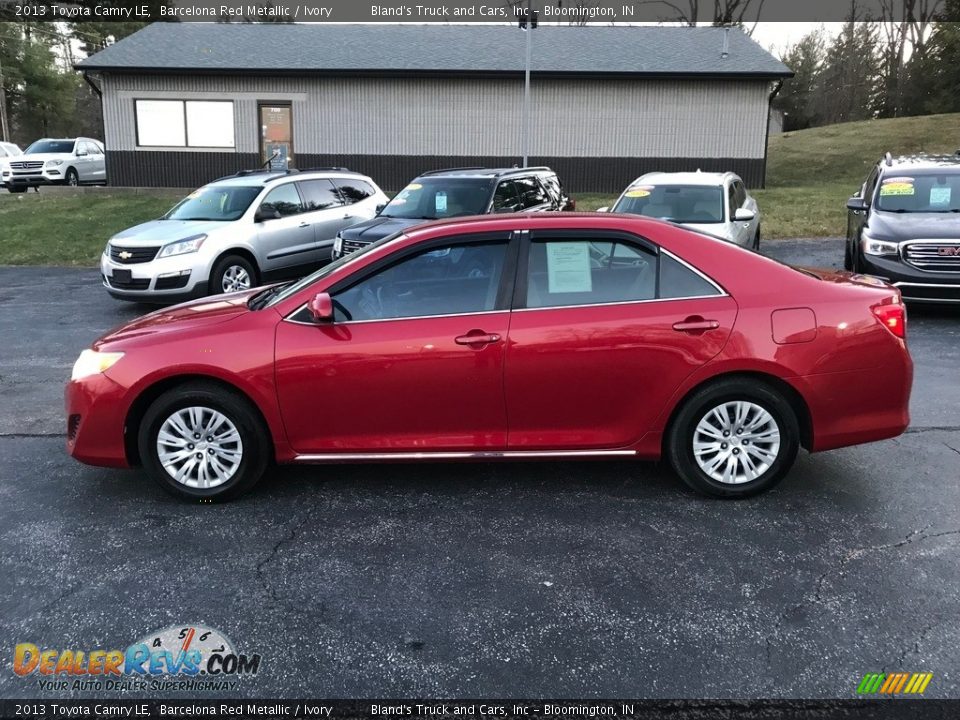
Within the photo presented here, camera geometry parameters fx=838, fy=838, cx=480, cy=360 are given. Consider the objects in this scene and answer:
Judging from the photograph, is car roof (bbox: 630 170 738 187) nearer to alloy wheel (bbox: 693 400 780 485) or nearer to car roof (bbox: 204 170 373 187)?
car roof (bbox: 204 170 373 187)

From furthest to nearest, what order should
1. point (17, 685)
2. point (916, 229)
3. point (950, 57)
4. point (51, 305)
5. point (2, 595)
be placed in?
point (950, 57) → point (51, 305) → point (916, 229) → point (2, 595) → point (17, 685)

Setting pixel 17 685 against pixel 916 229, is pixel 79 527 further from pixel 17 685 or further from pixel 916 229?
pixel 916 229

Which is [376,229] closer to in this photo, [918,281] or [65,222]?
[918,281]

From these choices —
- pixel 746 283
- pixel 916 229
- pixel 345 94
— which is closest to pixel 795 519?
pixel 746 283

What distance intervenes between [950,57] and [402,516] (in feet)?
Answer: 159

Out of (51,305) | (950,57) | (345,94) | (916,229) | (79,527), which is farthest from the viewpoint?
(950,57)

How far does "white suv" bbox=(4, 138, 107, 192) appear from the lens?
87.6 feet

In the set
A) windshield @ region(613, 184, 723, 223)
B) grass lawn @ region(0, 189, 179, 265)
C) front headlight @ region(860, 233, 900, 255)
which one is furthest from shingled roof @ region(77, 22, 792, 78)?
front headlight @ region(860, 233, 900, 255)

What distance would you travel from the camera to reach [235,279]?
11.0 m

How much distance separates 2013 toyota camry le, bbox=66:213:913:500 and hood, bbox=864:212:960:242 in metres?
5.66

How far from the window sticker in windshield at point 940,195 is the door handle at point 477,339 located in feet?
27.4

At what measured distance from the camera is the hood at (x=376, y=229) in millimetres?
10547

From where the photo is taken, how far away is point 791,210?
20.1 m

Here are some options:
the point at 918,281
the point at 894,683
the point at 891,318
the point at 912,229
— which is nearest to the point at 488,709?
the point at 894,683
